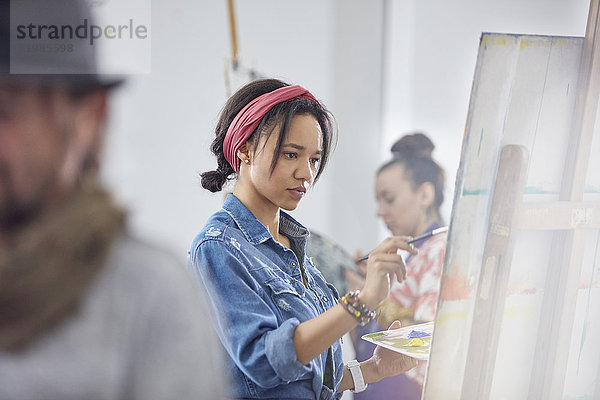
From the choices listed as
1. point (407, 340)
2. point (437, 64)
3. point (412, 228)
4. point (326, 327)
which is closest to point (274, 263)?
point (326, 327)

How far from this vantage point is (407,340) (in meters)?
1.33

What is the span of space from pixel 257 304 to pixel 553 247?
0.68 m

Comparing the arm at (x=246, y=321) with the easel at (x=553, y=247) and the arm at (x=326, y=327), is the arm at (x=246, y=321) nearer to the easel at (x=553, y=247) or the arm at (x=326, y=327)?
the arm at (x=326, y=327)

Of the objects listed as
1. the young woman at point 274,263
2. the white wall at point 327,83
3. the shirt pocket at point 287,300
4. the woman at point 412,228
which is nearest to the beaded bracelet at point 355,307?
the young woman at point 274,263

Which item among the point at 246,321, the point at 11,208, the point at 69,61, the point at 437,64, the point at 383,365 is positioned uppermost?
the point at 437,64

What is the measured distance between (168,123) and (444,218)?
121cm

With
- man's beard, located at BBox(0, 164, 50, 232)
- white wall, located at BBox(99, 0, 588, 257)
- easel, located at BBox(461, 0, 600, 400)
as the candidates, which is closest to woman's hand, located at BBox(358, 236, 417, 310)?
easel, located at BBox(461, 0, 600, 400)

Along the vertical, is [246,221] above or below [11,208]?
below

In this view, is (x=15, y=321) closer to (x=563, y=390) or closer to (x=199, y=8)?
(x=563, y=390)

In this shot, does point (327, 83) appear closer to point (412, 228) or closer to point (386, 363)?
point (412, 228)

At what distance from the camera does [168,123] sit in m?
2.65

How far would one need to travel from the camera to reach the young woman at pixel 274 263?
3.41 feet

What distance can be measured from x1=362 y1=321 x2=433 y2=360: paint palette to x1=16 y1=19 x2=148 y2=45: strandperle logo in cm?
79

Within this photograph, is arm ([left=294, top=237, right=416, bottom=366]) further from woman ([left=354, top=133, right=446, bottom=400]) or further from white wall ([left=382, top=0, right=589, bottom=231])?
white wall ([left=382, top=0, right=589, bottom=231])
